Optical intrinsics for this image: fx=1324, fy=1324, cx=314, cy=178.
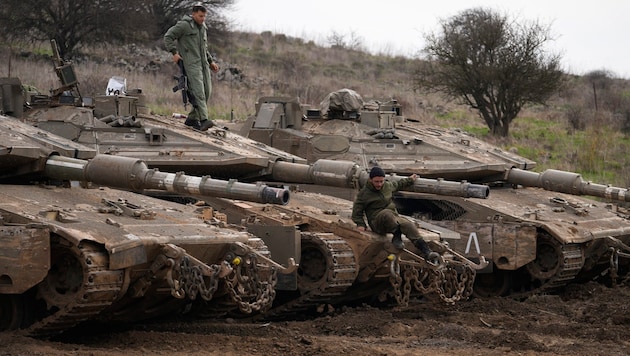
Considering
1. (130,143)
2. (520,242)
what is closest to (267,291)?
(130,143)

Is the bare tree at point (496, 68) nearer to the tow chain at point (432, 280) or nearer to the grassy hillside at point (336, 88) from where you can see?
the grassy hillside at point (336, 88)

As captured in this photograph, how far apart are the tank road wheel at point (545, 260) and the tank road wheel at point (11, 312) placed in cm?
823

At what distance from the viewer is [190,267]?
11.5 metres

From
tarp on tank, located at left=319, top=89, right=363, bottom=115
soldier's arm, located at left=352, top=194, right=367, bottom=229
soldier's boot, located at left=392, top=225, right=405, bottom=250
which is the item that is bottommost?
soldier's boot, located at left=392, top=225, right=405, bottom=250

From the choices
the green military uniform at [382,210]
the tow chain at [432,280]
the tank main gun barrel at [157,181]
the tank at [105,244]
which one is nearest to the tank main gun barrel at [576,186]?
the tow chain at [432,280]

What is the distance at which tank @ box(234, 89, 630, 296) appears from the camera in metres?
17.5

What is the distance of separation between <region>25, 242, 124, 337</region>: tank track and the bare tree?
929 inches

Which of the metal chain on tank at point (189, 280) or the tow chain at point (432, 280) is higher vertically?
the metal chain on tank at point (189, 280)

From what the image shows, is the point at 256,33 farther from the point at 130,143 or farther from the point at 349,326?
the point at 349,326

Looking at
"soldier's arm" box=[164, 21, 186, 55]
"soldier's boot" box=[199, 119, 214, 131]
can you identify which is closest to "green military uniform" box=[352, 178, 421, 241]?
"soldier's arm" box=[164, 21, 186, 55]

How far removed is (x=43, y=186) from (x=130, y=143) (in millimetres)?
3737

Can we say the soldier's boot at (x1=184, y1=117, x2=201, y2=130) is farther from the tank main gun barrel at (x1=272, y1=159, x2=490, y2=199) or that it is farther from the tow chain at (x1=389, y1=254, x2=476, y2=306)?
the tow chain at (x1=389, y1=254, x2=476, y2=306)

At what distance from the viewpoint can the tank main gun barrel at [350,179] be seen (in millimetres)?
14570

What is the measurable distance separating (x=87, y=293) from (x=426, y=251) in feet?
15.3
